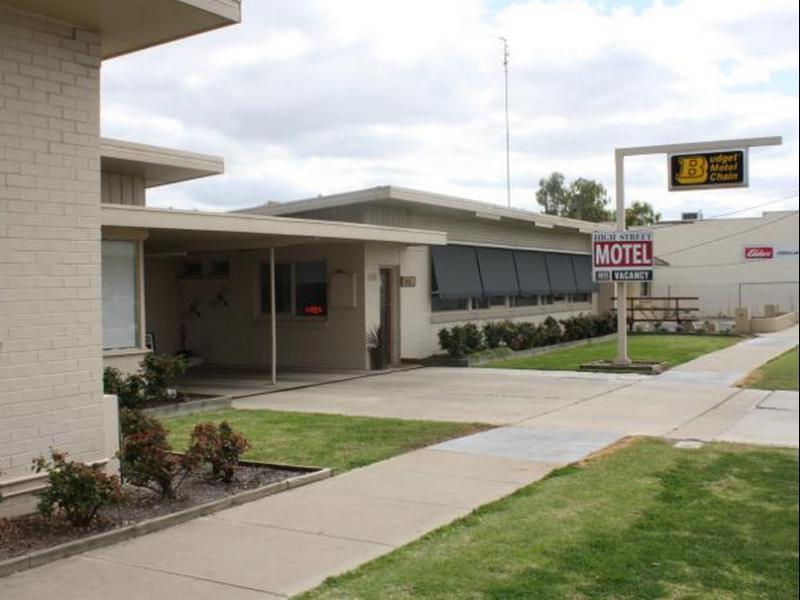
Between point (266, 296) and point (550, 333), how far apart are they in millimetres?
9263

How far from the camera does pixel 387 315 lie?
768 inches

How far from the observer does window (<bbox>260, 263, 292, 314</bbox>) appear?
19.3 meters

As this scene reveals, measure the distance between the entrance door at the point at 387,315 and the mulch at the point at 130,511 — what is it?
11190 millimetres

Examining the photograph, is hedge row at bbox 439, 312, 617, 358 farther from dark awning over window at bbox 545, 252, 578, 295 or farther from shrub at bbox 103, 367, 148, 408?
shrub at bbox 103, 367, 148, 408

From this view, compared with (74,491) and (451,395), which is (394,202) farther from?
(74,491)

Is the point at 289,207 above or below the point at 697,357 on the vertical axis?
above

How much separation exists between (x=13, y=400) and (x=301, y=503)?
237 centimetres

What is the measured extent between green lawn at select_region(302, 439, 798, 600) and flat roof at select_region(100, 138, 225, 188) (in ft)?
30.1

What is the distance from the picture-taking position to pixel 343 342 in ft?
60.4

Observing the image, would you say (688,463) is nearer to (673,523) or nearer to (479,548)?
(673,523)

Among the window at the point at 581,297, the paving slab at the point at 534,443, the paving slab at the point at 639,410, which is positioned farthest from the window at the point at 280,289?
the window at the point at 581,297

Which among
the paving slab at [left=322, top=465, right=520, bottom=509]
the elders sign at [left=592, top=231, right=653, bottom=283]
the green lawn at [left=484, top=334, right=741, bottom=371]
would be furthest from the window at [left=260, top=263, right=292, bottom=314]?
the paving slab at [left=322, top=465, right=520, bottom=509]

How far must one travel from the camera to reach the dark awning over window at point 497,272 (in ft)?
77.0


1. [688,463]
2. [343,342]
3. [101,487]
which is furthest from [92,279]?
[343,342]
